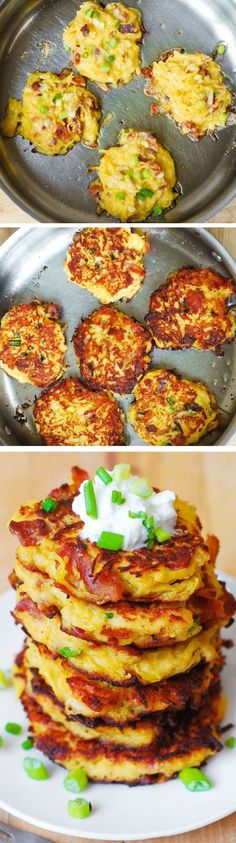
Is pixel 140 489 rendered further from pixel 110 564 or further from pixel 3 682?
pixel 3 682

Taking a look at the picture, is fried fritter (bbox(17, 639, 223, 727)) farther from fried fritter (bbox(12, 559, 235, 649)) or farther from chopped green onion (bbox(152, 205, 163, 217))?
chopped green onion (bbox(152, 205, 163, 217))

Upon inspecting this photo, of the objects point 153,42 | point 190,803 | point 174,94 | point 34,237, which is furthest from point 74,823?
point 153,42

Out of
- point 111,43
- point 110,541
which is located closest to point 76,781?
point 110,541

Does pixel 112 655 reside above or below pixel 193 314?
below

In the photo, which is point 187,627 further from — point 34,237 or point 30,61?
point 30,61

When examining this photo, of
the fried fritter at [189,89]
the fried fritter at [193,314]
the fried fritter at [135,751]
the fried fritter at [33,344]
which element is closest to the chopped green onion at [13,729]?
the fried fritter at [135,751]

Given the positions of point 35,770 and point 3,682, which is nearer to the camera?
point 35,770
